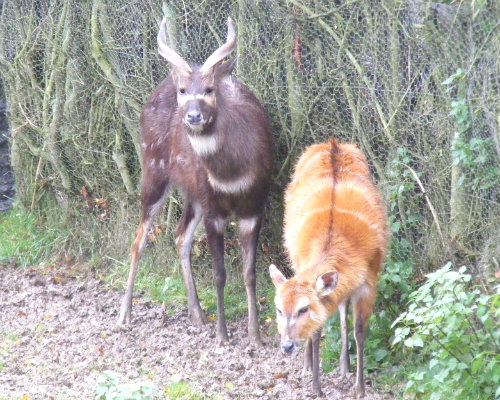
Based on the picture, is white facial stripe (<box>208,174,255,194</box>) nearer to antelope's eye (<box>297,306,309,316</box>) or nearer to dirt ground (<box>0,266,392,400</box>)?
dirt ground (<box>0,266,392,400</box>)

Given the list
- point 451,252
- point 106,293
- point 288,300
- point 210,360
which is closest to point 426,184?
point 451,252

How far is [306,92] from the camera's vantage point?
21.6 ft

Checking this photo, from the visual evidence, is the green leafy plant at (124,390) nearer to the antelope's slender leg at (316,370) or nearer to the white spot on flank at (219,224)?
the antelope's slender leg at (316,370)

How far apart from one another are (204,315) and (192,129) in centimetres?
164

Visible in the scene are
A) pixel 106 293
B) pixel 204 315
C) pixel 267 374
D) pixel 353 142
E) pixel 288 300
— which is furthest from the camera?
pixel 106 293

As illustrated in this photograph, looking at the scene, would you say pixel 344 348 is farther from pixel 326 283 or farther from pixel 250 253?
pixel 250 253

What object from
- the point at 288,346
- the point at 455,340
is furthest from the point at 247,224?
the point at 455,340

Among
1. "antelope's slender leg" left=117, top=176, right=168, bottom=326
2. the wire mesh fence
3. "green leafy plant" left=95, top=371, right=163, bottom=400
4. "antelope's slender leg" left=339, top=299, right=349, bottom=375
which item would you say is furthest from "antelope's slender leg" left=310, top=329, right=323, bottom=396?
"antelope's slender leg" left=117, top=176, right=168, bottom=326

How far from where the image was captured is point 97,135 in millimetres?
8312

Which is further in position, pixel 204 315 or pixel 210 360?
pixel 204 315

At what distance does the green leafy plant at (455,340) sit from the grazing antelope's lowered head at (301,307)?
1.50 ft

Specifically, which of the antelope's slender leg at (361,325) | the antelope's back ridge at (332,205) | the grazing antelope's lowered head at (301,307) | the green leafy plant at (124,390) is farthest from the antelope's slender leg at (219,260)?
the green leafy plant at (124,390)

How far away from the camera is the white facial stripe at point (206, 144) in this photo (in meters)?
6.26

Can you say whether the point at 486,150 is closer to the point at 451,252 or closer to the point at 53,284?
the point at 451,252
